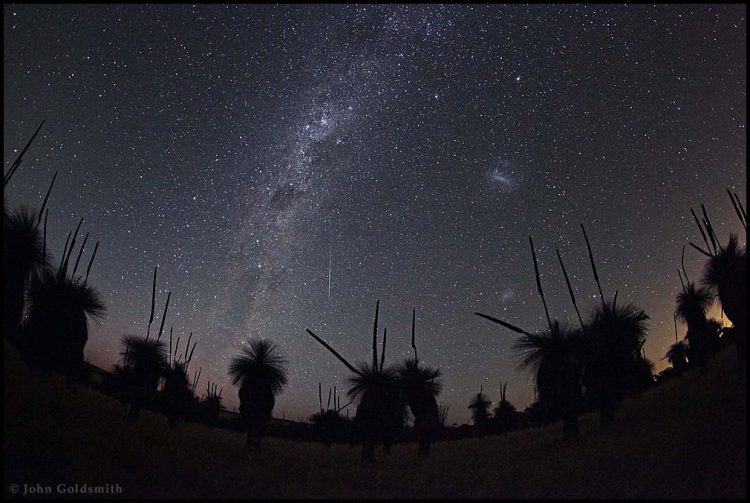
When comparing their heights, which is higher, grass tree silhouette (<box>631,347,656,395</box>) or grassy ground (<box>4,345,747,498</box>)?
grass tree silhouette (<box>631,347,656,395</box>)

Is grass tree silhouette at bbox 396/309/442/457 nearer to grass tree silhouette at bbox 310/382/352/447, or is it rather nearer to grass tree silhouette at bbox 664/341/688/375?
grass tree silhouette at bbox 310/382/352/447

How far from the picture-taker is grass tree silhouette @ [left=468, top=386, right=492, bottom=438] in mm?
33528

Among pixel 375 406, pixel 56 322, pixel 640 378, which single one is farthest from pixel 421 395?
pixel 56 322

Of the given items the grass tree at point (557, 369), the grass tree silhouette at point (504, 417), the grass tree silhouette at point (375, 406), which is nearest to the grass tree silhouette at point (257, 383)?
the grass tree silhouette at point (375, 406)

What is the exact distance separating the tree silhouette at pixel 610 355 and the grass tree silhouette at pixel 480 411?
18.3 metres

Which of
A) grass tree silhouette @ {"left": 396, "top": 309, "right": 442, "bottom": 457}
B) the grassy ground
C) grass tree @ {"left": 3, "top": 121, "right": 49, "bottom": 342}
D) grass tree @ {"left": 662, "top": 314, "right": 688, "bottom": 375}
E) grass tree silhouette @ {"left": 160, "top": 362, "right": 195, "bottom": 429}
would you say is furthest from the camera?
grass tree @ {"left": 662, "top": 314, "right": 688, "bottom": 375}

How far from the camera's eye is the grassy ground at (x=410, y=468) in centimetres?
768

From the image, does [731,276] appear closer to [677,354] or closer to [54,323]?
[677,354]

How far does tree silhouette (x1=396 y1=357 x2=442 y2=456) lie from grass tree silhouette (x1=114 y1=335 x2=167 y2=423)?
13.8 metres

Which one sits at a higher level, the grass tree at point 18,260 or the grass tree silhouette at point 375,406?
the grass tree at point 18,260

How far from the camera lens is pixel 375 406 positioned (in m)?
18.2

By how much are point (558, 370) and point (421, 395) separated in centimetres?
731

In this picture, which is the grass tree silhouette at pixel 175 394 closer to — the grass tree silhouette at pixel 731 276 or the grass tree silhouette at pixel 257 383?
the grass tree silhouette at pixel 257 383

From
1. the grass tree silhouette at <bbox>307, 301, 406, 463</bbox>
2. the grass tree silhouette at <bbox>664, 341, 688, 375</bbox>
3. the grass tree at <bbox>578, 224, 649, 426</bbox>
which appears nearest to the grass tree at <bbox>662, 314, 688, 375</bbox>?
the grass tree silhouette at <bbox>664, 341, 688, 375</bbox>
